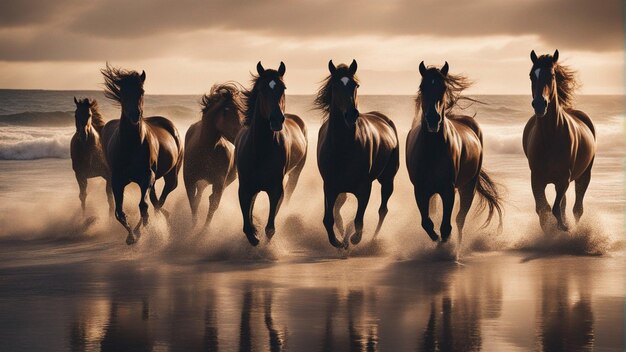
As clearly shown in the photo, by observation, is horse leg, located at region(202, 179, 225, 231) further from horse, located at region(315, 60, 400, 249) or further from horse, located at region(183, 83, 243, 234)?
horse, located at region(315, 60, 400, 249)

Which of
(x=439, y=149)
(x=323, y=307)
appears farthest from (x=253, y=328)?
(x=439, y=149)

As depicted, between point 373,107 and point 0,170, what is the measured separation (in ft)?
154

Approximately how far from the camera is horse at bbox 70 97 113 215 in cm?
1748

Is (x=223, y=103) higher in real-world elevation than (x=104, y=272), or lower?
higher

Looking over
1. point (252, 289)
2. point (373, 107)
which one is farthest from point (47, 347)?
point (373, 107)

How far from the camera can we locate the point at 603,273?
12297 millimetres

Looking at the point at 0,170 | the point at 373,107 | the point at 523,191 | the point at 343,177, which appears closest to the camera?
the point at 343,177

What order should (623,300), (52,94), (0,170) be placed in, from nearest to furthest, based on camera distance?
(623,300), (0,170), (52,94)

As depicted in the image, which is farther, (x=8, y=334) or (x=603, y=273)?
(x=603, y=273)

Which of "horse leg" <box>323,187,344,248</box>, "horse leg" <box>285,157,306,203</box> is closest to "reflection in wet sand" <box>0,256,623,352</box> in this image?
"horse leg" <box>323,187,344,248</box>

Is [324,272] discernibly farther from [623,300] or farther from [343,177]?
[623,300]

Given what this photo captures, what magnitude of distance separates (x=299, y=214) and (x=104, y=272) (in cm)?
386

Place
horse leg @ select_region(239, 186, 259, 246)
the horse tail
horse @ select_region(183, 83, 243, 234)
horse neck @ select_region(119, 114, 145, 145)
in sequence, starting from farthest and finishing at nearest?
horse @ select_region(183, 83, 243, 234) → the horse tail → horse neck @ select_region(119, 114, 145, 145) → horse leg @ select_region(239, 186, 259, 246)

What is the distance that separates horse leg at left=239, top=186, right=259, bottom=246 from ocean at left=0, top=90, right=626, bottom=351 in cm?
19
